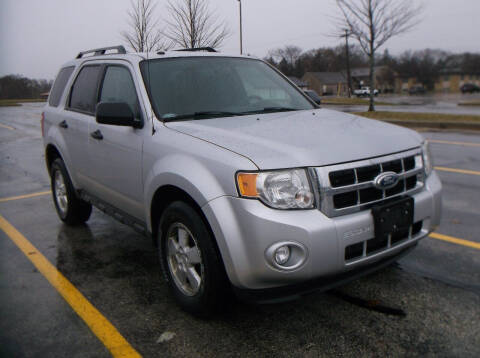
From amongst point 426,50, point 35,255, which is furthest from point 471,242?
point 426,50

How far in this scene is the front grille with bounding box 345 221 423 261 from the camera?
274 cm

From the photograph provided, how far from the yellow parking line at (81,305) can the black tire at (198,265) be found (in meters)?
0.49

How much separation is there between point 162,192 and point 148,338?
99cm

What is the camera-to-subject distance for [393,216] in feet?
9.44

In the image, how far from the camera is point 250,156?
2721 millimetres

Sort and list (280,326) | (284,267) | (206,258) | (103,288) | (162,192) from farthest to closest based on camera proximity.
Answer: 1. (103,288)
2. (162,192)
3. (280,326)
4. (206,258)
5. (284,267)

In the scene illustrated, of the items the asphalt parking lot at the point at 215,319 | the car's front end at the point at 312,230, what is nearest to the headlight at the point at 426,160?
the car's front end at the point at 312,230

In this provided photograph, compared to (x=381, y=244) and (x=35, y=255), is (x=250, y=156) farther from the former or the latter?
(x=35, y=255)

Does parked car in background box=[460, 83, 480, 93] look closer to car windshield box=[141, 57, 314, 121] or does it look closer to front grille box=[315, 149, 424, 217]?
car windshield box=[141, 57, 314, 121]

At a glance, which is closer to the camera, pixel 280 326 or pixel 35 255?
pixel 280 326

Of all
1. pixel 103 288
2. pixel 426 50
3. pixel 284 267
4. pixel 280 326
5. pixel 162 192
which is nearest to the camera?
pixel 284 267

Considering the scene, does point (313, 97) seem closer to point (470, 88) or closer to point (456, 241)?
point (456, 241)

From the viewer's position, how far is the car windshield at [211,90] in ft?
12.2

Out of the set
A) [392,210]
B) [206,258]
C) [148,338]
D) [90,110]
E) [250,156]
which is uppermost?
[90,110]
